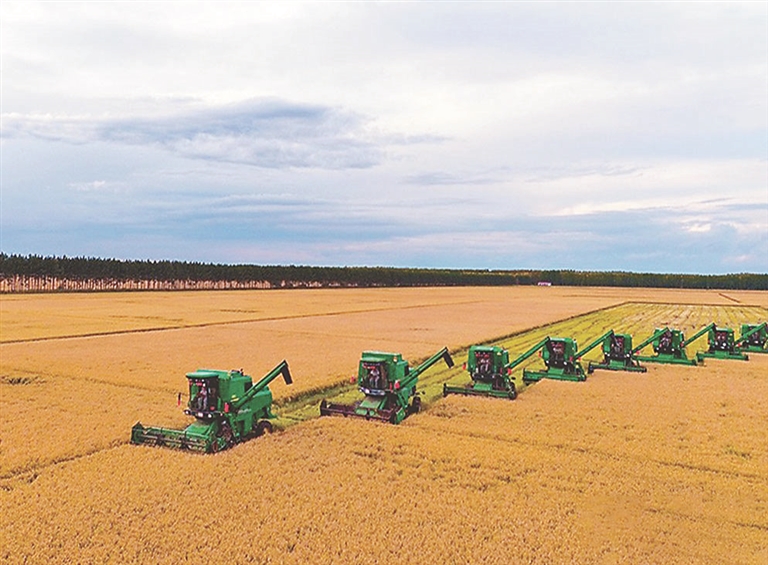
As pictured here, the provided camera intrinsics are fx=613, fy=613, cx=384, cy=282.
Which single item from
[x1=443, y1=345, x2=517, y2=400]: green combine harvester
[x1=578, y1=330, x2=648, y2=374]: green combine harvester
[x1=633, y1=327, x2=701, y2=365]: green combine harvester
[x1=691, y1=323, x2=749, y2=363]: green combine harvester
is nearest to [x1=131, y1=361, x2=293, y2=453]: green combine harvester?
[x1=443, y1=345, x2=517, y2=400]: green combine harvester

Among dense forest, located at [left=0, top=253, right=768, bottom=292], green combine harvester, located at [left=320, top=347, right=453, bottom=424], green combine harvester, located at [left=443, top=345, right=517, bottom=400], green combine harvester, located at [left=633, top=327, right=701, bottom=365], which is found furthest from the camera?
dense forest, located at [left=0, top=253, right=768, bottom=292]

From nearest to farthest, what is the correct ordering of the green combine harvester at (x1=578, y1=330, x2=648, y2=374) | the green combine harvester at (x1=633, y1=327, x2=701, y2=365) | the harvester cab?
1. the harvester cab
2. the green combine harvester at (x1=578, y1=330, x2=648, y2=374)
3. the green combine harvester at (x1=633, y1=327, x2=701, y2=365)

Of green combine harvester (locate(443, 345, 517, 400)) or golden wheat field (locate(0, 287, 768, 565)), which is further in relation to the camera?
green combine harvester (locate(443, 345, 517, 400))

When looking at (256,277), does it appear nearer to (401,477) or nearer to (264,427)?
(264,427)

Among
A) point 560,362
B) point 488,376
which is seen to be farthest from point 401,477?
point 560,362

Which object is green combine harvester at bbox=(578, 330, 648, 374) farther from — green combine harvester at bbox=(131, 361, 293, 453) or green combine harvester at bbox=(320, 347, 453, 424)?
green combine harvester at bbox=(131, 361, 293, 453)

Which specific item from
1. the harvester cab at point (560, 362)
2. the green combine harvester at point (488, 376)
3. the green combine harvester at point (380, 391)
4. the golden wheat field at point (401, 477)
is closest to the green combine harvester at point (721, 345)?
the golden wheat field at point (401, 477)

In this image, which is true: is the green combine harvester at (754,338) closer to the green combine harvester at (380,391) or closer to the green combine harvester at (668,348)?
the green combine harvester at (668,348)
